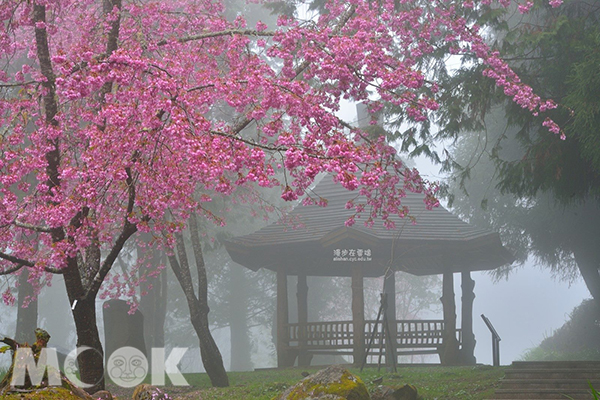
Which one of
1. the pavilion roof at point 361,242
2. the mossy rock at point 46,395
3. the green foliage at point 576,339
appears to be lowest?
the green foliage at point 576,339

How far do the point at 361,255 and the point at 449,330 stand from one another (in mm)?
3921

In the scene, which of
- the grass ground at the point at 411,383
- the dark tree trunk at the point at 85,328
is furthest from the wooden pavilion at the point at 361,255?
the dark tree trunk at the point at 85,328

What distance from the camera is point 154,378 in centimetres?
1439

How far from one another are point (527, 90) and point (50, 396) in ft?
30.6

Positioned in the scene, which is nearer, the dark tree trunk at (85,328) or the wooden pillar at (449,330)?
the dark tree trunk at (85,328)

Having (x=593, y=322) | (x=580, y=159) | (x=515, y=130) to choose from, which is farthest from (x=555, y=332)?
(x=580, y=159)

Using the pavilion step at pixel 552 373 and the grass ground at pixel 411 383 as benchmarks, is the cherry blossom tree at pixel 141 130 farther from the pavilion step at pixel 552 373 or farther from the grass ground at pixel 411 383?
the pavilion step at pixel 552 373

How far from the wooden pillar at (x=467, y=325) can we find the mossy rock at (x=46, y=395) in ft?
55.2

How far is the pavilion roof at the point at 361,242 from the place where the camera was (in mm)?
16672

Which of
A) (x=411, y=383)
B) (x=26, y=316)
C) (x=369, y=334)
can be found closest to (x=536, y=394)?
(x=411, y=383)

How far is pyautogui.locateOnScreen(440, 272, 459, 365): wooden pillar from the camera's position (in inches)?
712

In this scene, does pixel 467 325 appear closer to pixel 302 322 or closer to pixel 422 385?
pixel 302 322

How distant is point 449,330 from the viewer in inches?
715

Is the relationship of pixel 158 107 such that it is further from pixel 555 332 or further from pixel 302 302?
pixel 555 332
